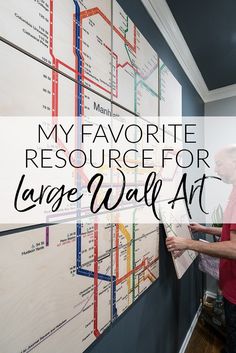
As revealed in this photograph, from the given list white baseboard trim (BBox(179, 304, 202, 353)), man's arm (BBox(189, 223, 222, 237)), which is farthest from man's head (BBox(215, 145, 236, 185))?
white baseboard trim (BBox(179, 304, 202, 353))

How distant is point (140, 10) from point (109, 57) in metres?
0.58

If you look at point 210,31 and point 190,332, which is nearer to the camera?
point 210,31

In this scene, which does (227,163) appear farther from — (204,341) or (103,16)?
(204,341)

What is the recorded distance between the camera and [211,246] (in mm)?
1416

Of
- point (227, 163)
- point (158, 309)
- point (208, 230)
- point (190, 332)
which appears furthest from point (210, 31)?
point (190, 332)

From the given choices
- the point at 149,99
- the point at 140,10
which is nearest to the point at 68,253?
the point at 149,99

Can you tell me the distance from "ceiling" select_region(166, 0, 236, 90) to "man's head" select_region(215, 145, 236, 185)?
980 mm

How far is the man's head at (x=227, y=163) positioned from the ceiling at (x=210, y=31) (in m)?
0.98

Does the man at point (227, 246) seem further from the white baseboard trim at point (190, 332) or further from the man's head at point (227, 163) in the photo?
the white baseboard trim at point (190, 332)

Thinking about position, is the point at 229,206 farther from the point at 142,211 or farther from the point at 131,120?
the point at 131,120

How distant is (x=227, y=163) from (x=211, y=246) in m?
0.56

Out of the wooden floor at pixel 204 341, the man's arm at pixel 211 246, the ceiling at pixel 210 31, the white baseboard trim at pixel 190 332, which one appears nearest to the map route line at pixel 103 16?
the ceiling at pixel 210 31

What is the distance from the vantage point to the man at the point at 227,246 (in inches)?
54.3

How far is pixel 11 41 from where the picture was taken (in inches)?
24.6
